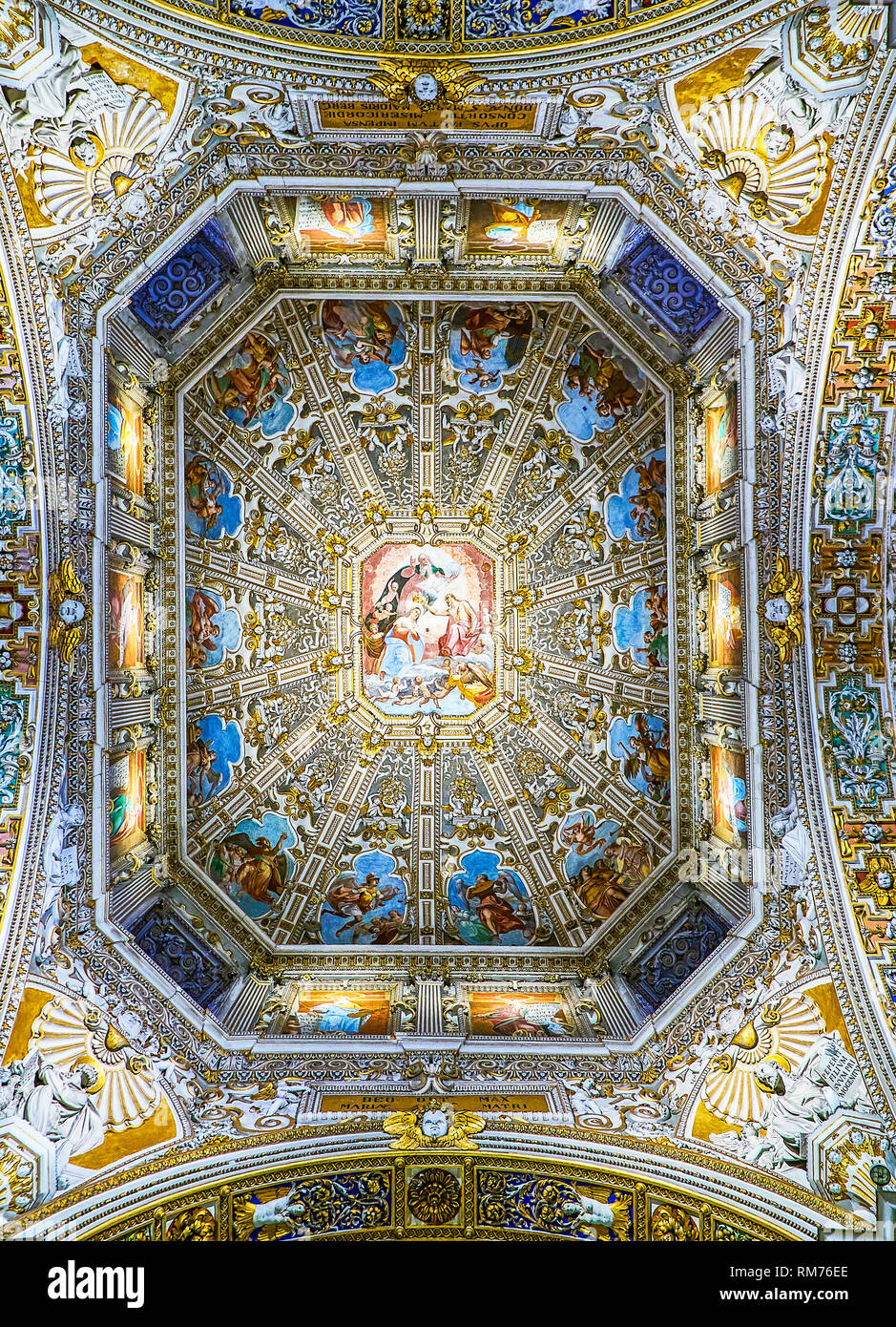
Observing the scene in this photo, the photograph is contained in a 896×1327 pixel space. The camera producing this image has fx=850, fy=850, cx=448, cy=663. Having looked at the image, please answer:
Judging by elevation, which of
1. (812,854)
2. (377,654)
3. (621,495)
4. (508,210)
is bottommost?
(812,854)

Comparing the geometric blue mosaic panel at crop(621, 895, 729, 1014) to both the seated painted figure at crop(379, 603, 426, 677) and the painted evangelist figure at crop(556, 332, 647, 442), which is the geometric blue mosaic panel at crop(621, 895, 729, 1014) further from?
the painted evangelist figure at crop(556, 332, 647, 442)

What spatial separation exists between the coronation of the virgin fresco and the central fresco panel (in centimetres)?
8

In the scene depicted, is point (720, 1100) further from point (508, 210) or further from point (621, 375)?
point (508, 210)

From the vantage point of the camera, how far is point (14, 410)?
1170cm

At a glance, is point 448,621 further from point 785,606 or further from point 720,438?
point 785,606

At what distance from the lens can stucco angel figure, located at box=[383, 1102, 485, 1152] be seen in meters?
11.1

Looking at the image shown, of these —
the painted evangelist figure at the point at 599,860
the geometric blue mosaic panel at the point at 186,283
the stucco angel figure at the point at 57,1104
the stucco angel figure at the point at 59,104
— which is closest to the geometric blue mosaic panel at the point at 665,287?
the geometric blue mosaic panel at the point at 186,283

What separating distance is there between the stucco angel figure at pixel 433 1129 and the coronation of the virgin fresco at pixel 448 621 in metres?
0.07

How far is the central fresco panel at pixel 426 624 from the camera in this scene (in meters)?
15.9

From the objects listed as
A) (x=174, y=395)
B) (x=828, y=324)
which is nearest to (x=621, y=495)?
(x=828, y=324)

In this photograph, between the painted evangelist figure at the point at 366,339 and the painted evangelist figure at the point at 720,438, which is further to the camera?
the painted evangelist figure at the point at 366,339

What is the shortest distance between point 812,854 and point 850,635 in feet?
10.9

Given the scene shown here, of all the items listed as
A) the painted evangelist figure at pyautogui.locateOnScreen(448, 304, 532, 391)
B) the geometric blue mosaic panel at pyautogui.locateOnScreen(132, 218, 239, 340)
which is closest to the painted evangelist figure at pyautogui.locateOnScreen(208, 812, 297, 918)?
the geometric blue mosaic panel at pyautogui.locateOnScreen(132, 218, 239, 340)

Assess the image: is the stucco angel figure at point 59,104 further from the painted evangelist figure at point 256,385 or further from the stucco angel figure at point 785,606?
the stucco angel figure at point 785,606
